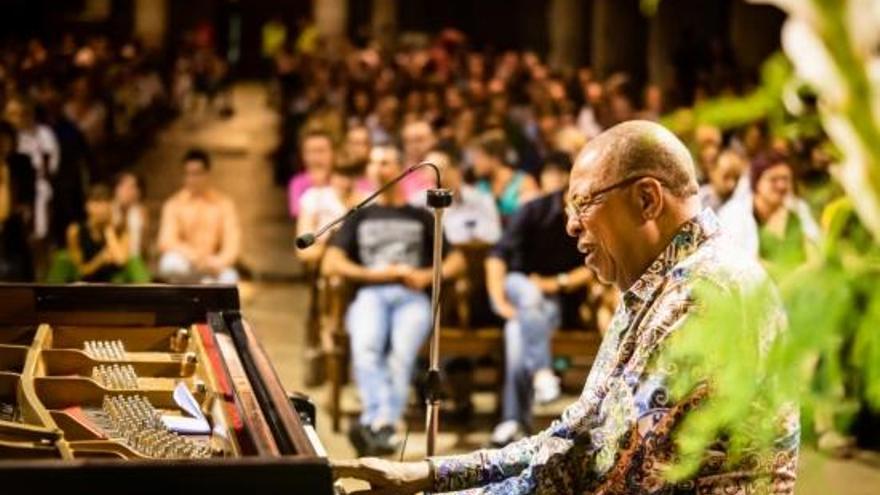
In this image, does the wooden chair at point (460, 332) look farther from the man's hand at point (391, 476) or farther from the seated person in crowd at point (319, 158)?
the man's hand at point (391, 476)

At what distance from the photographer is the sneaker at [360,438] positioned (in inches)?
296

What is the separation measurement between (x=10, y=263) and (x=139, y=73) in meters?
16.8

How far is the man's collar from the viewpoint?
2936 millimetres

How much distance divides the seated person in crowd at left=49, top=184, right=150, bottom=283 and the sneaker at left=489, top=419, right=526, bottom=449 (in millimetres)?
2331

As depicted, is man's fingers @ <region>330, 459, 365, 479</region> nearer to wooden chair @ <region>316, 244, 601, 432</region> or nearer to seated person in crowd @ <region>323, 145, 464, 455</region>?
seated person in crowd @ <region>323, 145, 464, 455</region>

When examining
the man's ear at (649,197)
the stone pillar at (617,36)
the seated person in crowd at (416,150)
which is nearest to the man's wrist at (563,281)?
the seated person in crowd at (416,150)

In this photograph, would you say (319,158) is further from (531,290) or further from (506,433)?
(506,433)

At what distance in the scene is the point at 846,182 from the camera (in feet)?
3.92

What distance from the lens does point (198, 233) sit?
9.19 meters

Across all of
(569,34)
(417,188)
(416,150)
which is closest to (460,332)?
(417,188)

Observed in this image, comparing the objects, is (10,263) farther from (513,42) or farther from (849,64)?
(513,42)

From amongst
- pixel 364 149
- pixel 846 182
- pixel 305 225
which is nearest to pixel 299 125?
pixel 364 149

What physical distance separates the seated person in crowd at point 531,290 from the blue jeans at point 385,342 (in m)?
0.41

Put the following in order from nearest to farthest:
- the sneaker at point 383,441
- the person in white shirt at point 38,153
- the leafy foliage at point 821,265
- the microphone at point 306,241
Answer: the leafy foliage at point 821,265 < the microphone at point 306,241 < the sneaker at point 383,441 < the person in white shirt at point 38,153
